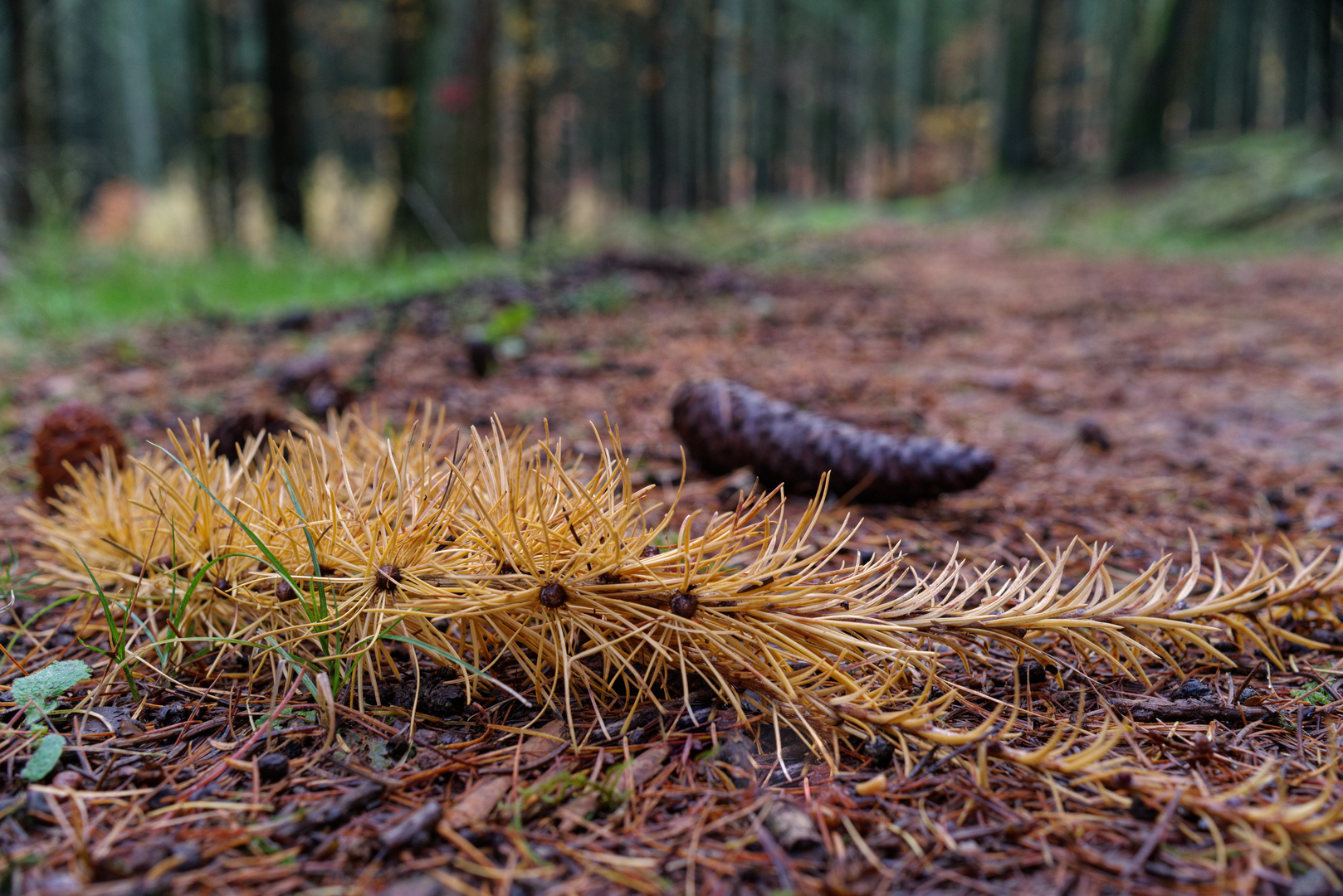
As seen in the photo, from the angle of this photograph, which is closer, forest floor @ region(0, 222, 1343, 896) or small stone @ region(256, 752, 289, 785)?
forest floor @ region(0, 222, 1343, 896)

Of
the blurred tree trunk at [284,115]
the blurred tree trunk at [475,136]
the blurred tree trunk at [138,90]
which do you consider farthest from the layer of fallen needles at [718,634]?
the blurred tree trunk at [138,90]

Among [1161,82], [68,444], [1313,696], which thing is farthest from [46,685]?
[1161,82]

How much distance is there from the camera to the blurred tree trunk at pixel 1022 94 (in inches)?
594

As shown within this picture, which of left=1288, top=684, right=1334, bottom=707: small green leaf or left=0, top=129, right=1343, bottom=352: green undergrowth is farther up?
left=0, top=129, right=1343, bottom=352: green undergrowth

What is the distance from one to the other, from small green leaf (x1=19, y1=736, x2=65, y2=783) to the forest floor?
3 centimetres

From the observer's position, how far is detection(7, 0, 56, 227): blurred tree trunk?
609cm

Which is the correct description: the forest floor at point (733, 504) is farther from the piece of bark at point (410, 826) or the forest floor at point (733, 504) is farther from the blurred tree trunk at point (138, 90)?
the blurred tree trunk at point (138, 90)

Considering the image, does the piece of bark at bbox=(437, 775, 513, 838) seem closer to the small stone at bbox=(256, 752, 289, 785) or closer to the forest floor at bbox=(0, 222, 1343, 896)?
the forest floor at bbox=(0, 222, 1343, 896)

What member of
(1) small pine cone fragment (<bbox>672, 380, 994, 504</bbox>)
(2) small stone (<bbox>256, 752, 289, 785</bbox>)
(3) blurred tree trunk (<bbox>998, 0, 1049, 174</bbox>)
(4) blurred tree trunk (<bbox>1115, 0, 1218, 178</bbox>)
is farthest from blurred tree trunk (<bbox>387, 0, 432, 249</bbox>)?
(3) blurred tree trunk (<bbox>998, 0, 1049, 174</bbox>)

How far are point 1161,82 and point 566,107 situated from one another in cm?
1462

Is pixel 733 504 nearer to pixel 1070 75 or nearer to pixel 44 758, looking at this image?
pixel 44 758

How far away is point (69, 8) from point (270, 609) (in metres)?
7.90

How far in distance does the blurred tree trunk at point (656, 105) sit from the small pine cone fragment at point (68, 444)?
475 inches

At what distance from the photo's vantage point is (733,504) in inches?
71.5
